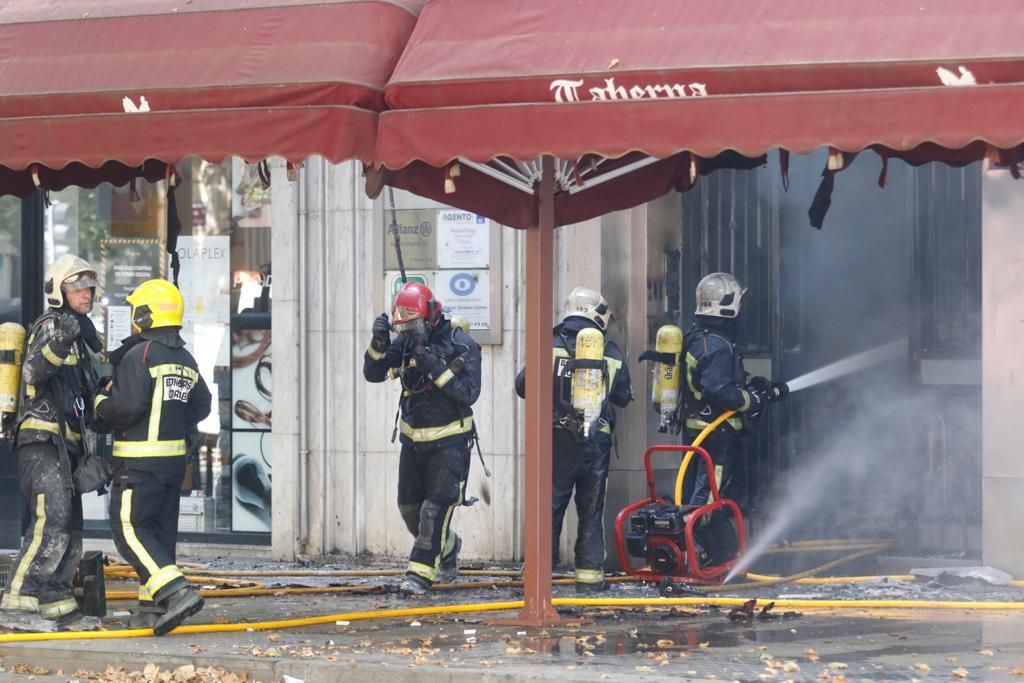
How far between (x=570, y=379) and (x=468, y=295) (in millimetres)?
1561

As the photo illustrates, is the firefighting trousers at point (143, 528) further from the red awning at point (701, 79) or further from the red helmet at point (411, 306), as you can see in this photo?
the red awning at point (701, 79)

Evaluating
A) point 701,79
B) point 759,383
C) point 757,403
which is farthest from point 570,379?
point 701,79

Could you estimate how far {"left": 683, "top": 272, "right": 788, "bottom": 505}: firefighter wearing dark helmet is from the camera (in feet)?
34.4

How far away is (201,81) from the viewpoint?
8172 mm

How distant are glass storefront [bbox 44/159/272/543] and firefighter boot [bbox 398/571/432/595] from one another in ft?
8.15

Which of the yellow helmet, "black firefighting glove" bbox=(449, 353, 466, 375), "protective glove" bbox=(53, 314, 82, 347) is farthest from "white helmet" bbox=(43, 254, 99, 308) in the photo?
"black firefighting glove" bbox=(449, 353, 466, 375)

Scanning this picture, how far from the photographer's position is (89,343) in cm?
872

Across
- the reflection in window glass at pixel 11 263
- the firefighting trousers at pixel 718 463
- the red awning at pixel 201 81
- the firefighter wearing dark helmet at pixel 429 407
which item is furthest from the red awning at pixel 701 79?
the reflection in window glass at pixel 11 263

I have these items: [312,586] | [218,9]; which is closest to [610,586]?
[312,586]

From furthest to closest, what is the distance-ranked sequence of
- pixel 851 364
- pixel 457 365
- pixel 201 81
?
pixel 851 364 < pixel 457 365 < pixel 201 81

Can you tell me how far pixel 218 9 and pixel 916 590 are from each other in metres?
5.37

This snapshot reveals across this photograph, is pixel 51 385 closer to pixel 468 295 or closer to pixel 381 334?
pixel 381 334

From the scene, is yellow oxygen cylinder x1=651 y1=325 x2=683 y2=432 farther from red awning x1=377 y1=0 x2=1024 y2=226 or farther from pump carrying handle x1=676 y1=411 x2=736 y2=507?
red awning x1=377 y1=0 x2=1024 y2=226

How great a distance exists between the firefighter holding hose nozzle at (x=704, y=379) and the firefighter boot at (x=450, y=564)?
157cm
